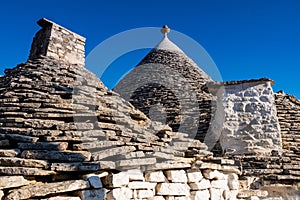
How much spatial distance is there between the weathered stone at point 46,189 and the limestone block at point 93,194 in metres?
0.05

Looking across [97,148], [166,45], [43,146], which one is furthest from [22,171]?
[166,45]

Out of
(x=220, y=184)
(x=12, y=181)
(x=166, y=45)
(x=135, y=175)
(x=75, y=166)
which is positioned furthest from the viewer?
(x=166, y=45)

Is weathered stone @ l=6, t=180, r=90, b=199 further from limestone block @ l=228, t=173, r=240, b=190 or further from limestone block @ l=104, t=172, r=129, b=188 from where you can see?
limestone block @ l=228, t=173, r=240, b=190

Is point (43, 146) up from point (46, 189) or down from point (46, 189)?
up

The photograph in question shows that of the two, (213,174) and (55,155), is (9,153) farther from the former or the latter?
(213,174)

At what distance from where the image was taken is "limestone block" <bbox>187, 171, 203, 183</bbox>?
3.68 metres

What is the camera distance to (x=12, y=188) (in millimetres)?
2535

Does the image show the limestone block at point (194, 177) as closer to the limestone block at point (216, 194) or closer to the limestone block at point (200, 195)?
the limestone block at point (200, 195)

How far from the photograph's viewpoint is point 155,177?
3.37m

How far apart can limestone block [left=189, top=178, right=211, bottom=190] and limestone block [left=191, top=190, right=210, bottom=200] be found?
0.05 metres

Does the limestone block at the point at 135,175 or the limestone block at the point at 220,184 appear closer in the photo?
the limestone block at the point at 135,175

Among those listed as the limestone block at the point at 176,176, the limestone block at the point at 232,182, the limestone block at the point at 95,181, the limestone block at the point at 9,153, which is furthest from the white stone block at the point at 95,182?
the limestone block at the point at 232,182

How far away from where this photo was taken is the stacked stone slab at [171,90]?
852 cm

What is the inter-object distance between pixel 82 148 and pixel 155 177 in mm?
846
